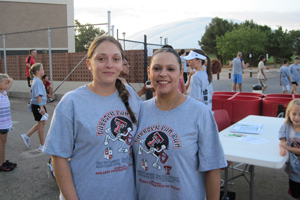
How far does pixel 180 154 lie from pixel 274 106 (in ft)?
20.2

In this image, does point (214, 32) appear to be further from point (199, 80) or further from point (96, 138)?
point (96, 138)

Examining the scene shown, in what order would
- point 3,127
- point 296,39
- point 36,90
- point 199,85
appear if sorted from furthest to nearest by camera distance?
1. point 296,39
2. point 36,90
3. point 3,127
4. point 199,85

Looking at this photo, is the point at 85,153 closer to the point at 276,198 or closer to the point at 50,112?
the point at 276,198

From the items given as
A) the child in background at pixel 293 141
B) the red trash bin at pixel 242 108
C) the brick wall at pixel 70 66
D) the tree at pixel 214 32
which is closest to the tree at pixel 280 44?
the tree at pixel 214 32

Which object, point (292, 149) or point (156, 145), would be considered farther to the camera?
point (292, 149)

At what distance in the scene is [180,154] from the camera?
1.61 m

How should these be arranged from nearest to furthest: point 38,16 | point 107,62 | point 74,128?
point 74,128 → point 107,62 → point 38,16

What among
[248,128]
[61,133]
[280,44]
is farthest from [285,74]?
[280,44]

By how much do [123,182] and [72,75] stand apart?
11.2 meters

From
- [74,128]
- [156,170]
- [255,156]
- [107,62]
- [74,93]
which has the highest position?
[107,62]

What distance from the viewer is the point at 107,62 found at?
1.71 m

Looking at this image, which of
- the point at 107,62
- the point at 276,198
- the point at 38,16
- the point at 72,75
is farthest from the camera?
the point at 38,16

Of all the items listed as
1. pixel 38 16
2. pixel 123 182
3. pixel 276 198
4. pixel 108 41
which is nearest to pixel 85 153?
pixel 123 182

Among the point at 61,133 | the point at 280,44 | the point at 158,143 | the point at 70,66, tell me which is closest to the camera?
the point at 61,133
